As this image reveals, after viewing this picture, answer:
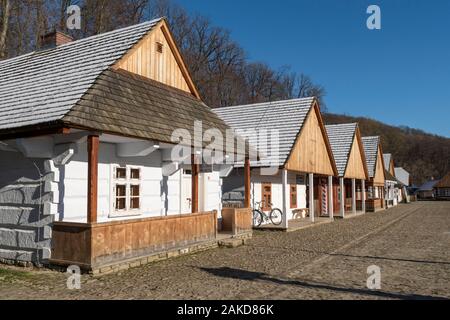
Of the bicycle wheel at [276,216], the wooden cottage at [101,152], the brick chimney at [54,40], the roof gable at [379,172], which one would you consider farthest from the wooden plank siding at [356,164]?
the brick chimney at [54,40]

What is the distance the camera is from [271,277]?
327 inches

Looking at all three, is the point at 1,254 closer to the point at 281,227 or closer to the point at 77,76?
the point at 77,76

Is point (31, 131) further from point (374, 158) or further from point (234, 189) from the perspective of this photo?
point (374, 158)

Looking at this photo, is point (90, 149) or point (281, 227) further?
point (281, 227)

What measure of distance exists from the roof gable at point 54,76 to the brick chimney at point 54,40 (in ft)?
1.98

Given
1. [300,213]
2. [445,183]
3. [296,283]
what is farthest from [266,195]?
[445,183]

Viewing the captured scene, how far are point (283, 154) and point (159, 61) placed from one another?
697 centimetres

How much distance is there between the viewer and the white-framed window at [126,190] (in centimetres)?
1084

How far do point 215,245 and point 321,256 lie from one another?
117 inches

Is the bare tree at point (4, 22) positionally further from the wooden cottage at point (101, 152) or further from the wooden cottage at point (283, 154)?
the wooden cottage at point (283, 154)

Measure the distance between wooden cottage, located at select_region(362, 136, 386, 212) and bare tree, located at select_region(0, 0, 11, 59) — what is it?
1026 inches

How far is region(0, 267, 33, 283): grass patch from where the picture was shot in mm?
7947
